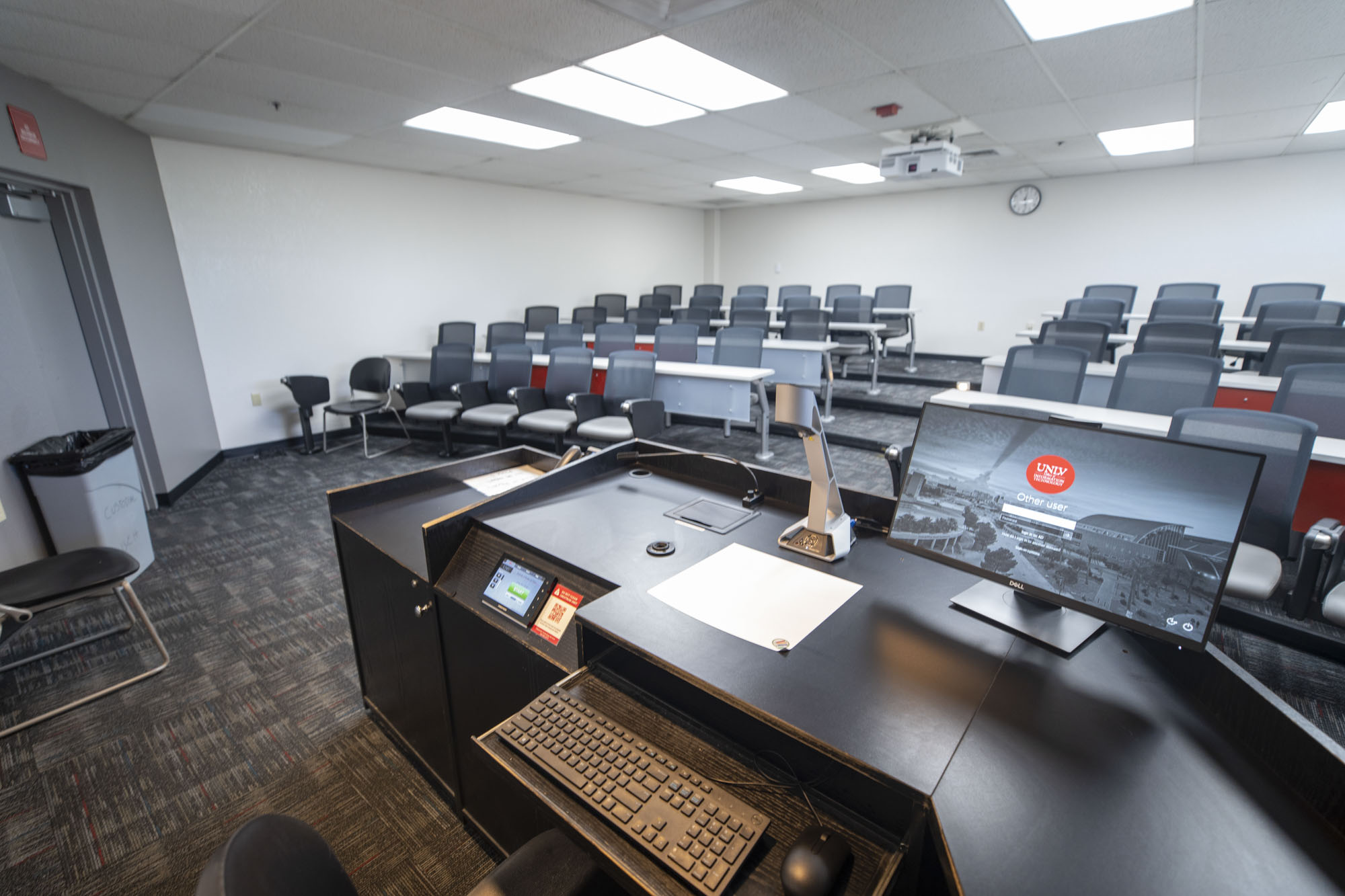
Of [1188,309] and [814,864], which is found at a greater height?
[1188,309]

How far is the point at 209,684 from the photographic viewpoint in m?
2.22

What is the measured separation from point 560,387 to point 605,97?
6.95 feet

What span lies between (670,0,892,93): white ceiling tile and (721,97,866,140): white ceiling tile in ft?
A: 1.41

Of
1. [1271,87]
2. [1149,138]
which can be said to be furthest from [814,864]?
[1149,138]

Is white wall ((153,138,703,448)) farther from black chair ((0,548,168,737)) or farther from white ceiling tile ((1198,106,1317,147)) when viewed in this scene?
white ceiling tile ((1198,106,1317,147))

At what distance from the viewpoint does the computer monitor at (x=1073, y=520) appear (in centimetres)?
89

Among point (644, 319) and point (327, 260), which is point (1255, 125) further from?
point (327, 260)

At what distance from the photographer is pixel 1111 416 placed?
3.00 m

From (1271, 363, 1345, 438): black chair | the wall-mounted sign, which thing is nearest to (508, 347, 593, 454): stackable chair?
the wall-mounted sign

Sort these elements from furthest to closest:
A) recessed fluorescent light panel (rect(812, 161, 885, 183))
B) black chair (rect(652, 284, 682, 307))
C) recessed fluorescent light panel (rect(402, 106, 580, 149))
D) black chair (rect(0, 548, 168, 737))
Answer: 1. black chair (rect(652, 284, 682, 307))
2. recessed fluorescent light panel (rect(812, 161, 885, 183))
3. recessed fluorescent light panel (rect(402, 106, 580, 149))
4. black chair (rect(0, 548, 168, 737))

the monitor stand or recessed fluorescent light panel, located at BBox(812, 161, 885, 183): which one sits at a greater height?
recessed fluorescent light panel, located at BBox(812, 161, 885, 183)

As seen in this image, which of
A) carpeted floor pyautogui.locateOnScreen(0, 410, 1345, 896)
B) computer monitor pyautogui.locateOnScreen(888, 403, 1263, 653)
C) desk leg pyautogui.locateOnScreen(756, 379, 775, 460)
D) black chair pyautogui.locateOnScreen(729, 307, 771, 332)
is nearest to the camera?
computer monitor pyautogui.locateOnScreen(888, 403, 1263, 653)

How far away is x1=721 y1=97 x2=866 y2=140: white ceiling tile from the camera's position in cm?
389

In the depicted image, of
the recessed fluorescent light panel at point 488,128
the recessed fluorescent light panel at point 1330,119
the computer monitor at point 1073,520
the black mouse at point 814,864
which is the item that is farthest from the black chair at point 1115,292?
the black mouse at point 814,864
